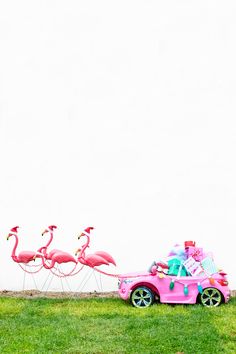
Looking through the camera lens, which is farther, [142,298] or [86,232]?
[86,232]

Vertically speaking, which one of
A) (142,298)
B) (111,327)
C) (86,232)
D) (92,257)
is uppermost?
(86,232)

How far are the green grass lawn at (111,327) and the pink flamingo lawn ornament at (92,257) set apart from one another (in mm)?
390

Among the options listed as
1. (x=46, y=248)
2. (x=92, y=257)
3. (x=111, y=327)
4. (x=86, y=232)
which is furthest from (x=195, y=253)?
(x=46, y=248)

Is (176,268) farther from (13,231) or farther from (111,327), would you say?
(13,231)

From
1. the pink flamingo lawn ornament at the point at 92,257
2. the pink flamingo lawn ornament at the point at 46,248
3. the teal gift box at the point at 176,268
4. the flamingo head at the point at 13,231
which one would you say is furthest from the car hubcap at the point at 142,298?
the flamingo head at the point at 13,231

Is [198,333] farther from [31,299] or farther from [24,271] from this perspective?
[24,271]

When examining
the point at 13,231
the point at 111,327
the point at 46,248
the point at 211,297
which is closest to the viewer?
the point at 111,327

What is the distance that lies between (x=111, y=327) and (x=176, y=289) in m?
1.02

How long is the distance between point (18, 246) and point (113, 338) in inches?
93.6

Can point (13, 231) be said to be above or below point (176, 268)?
above

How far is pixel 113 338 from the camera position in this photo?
493cm

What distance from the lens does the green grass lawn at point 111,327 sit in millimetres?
4707

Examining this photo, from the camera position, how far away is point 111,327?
5258 millimetres

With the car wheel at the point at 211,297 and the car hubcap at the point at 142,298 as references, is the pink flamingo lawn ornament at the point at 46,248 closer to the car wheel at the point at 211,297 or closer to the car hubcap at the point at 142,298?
the car hubcap at the point at 142,298
